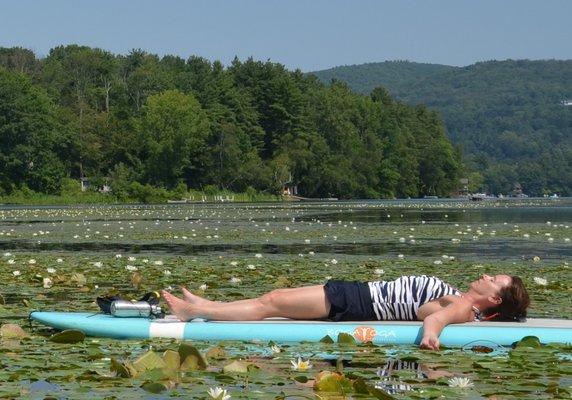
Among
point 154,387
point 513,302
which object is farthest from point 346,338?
point 154,387

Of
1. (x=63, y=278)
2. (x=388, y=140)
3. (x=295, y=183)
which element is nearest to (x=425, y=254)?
(x=63, y=278)

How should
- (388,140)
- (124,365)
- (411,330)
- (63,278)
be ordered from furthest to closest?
(388,140)
(63,278)
(411,330)
(124,365)

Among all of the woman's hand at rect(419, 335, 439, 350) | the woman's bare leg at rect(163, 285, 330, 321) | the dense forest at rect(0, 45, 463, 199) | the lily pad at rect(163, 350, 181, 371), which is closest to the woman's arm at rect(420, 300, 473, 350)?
the woman's hand at rect(419, 335, 439, 350)

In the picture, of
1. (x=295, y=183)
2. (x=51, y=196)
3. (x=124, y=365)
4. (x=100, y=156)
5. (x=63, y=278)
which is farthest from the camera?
(x=295, y=183)

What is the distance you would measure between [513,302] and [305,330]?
6.89 feet

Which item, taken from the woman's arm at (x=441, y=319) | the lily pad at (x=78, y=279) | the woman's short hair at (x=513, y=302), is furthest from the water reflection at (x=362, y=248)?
the woman's arm at (x=441, y=319)

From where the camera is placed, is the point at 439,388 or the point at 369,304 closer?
the point at 439,388

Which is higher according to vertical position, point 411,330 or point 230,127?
point 230,127

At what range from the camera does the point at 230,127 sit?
131m

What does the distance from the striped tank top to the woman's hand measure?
1.07 m

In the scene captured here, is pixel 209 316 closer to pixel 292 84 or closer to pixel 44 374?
pixel 44 374

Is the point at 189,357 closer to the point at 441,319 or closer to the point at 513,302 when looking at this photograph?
the point at 441,319

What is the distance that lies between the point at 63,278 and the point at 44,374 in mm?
8043

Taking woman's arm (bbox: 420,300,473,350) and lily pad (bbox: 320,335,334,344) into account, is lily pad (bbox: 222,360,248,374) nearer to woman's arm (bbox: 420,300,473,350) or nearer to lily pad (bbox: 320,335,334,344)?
lily pad (bbox: 320,335,334,344)
